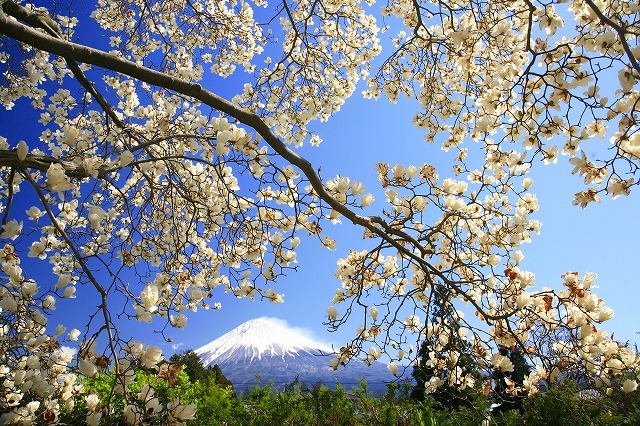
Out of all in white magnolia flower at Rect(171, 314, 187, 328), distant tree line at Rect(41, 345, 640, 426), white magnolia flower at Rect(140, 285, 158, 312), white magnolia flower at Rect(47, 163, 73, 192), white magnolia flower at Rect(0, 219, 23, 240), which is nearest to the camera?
white magnolia flower at Rect(47, 163, 73, 192)

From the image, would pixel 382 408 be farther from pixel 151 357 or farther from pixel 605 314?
pixel 151 357

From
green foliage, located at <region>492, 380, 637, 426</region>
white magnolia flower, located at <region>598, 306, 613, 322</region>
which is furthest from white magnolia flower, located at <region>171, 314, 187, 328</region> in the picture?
green foliage, located at <region>492, 380, 637, 426</region>

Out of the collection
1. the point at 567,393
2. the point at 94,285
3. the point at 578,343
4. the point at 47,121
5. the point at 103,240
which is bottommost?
the point at 567,393

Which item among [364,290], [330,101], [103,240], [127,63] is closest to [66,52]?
[127,63]

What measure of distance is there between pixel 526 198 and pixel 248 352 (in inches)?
3874

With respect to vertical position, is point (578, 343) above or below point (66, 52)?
below

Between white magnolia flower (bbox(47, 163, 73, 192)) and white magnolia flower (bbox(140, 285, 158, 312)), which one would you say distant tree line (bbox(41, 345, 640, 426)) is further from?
white magnolia flower (bbox(47, 163, 73, 192))

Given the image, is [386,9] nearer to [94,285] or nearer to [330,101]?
[330,101]

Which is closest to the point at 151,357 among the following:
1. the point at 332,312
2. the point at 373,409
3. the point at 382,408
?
the point at 332,312

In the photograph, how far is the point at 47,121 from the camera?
464cm

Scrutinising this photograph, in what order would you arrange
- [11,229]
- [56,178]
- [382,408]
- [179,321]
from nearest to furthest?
[56,178], [11,229], [179,321], [382,408]

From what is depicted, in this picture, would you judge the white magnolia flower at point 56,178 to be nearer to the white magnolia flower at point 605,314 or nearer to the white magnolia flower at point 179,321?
the white magnolia flower at point 179,321

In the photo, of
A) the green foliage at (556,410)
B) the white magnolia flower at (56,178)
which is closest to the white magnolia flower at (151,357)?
the white magnolia flower at (56,178)

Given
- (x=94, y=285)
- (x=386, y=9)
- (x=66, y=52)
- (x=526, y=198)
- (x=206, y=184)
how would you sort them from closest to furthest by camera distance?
(x=94, y=285) < (x=66, y=52) < (x=526, y=198) < (x=206, y=184) < (x=386, y=9)
